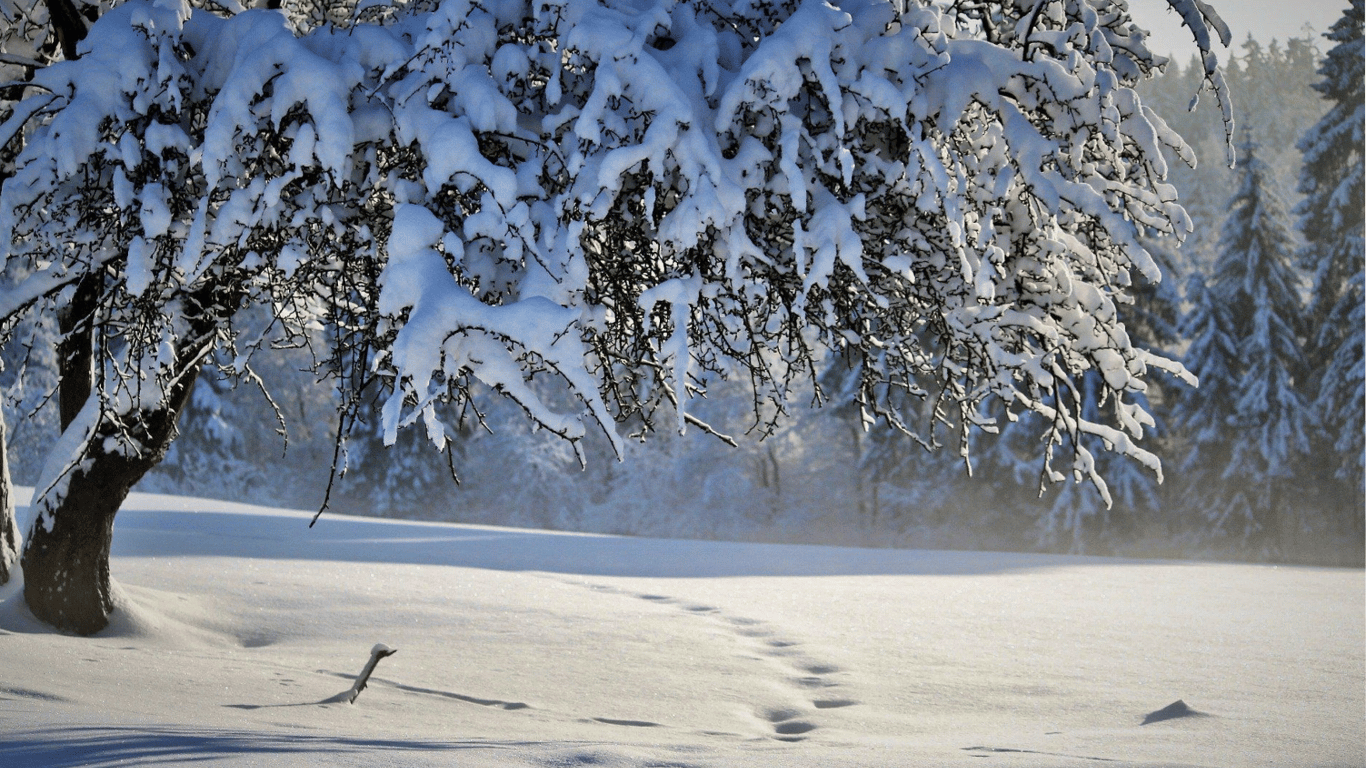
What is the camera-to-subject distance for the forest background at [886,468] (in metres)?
29.3

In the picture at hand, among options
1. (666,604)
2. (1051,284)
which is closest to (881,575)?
(666,604)

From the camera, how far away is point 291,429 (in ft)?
138

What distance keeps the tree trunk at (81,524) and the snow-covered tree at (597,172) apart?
1.25 m

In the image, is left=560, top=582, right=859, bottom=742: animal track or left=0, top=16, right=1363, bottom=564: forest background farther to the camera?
left=0, top=16, right=1363, bottom=564: forest background

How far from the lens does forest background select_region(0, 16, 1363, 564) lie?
29281 mm

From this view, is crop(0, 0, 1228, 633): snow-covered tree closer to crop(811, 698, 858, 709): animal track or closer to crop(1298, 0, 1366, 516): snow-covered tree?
crop(811, 698, 858, 709): animal track

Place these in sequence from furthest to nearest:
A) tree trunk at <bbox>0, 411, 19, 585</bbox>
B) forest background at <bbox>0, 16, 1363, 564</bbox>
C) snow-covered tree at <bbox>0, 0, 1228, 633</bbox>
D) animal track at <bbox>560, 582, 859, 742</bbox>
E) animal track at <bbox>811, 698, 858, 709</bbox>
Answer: forest background at <bbox>0, 16, 1363, 564</bbox>
tree trunk at <bbox>0, 411, 19, 585</bbox>
animal track at <bbox>811, 698, 858, 709</bbox>
animal track at <bbox>560, 582, 859, 742</bbox>
snow-covered tree at <bbox>0, 0, 1228, 633</bbox>

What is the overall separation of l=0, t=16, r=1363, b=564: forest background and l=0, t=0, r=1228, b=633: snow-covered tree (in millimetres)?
16050

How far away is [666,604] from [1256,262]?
2476 centimetres

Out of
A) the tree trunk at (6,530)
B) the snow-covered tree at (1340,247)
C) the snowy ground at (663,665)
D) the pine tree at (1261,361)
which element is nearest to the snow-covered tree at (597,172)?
the snowy ground at (663,665)

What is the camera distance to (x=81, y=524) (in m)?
7.04

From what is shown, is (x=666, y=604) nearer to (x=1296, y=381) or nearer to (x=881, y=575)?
(x=881, y=575)

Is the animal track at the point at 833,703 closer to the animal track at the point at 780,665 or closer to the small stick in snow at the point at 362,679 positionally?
the animal track at the point at 780,665

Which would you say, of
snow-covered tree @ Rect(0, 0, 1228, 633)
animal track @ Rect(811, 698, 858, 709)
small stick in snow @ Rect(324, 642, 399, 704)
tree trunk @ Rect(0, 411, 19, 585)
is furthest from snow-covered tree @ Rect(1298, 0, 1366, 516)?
tree trunk @ Rect(0, 411, 19, 585)
